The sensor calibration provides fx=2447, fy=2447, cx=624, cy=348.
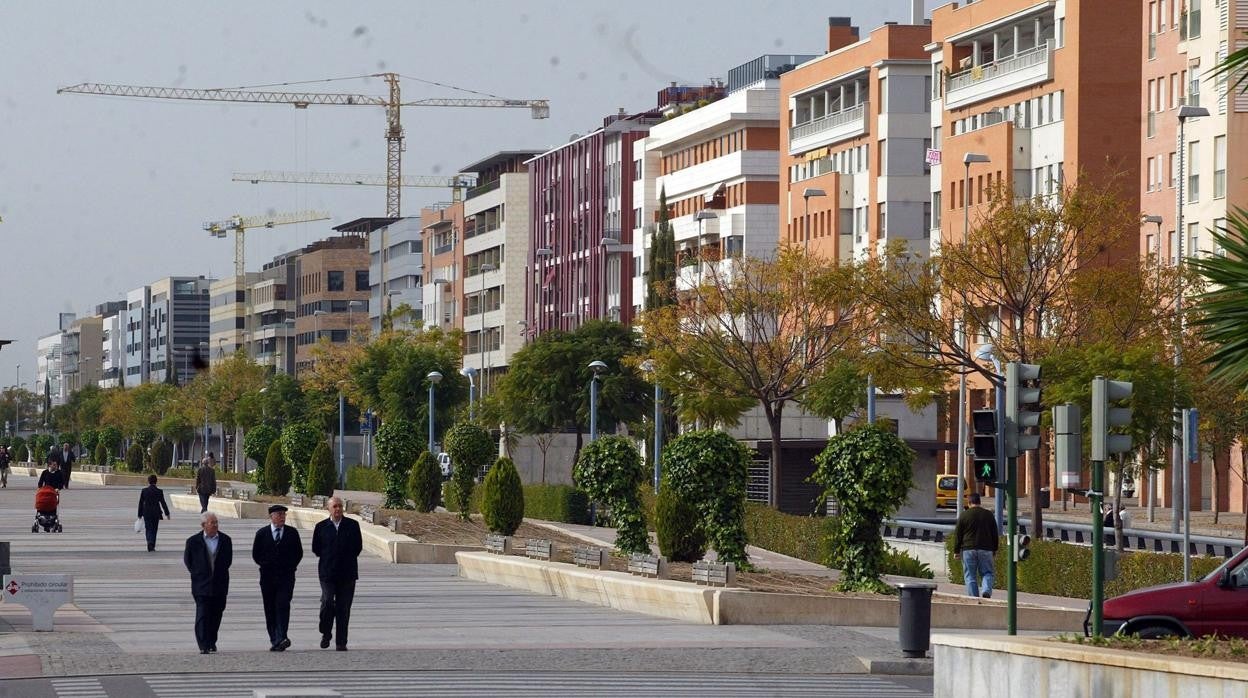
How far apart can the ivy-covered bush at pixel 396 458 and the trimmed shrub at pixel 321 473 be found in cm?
689

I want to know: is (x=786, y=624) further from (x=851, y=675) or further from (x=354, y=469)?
(x=354, y=469)

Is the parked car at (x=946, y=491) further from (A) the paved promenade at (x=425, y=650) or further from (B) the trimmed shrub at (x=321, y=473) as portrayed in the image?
(A) the paved promenade at (x=425, y=650)

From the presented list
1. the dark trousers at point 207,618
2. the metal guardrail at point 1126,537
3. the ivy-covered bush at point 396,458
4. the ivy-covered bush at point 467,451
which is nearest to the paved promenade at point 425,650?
the dark trousers at point 207,618

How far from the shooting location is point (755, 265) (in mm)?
71562

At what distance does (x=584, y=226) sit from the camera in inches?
5290

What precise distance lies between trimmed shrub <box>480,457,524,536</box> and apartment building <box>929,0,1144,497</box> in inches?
1176

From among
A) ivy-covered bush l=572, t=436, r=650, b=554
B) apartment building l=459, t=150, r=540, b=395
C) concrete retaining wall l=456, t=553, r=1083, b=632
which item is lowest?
concrete retaining wall l=456, t=553, r=1083, b=632

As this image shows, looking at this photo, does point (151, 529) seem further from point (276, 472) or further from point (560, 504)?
point (276, 472)

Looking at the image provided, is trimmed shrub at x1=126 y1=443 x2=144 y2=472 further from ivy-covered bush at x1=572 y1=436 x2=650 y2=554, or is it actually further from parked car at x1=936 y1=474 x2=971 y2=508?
ivy-covered bush at x1=572 y1=436 x2=650 y2=554

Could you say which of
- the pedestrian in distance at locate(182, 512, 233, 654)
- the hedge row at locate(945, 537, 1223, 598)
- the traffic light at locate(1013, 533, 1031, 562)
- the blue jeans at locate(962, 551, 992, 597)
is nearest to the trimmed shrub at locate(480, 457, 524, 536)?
the hedge row at locate(945, 537, 1223, 598)

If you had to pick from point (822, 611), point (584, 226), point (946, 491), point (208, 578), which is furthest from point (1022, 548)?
point (584, 226)

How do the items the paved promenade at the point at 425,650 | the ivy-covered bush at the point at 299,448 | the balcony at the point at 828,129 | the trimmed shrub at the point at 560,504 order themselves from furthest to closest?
the balcony at the point at 828,129 → the ivy-covered bush at the point at 299,448 → the trimmed shrub at the point at 560,504 → the paved promenade at the point at 425,650

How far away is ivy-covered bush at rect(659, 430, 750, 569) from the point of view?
1415 inches

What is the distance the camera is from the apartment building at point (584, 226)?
127m
